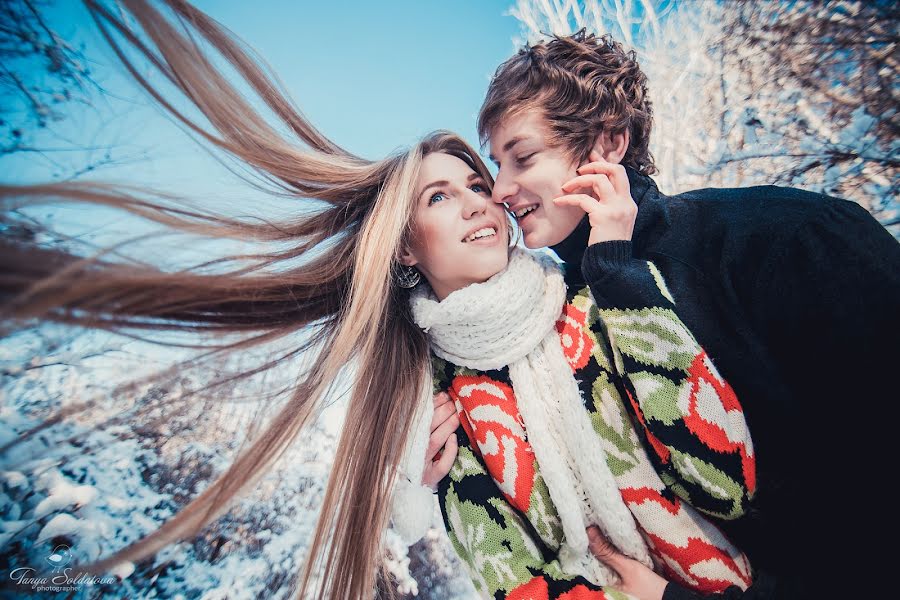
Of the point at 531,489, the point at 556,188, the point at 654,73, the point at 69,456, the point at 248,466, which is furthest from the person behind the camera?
the point at 654,73

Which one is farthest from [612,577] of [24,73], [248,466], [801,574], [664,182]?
[664,182]

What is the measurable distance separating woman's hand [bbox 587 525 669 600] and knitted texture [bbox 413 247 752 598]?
6 cm

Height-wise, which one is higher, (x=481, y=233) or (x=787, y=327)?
(x=481, y=233)

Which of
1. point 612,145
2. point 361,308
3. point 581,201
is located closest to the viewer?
point 581,201

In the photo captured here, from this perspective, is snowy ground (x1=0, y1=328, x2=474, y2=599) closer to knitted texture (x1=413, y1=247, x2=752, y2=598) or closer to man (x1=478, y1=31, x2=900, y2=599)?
knitted texture (x1=413, y1=247, x2=752, y2=598)

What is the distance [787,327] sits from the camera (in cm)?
113

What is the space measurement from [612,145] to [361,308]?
149 centimetres

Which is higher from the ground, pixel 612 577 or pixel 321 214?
pixel 321 214

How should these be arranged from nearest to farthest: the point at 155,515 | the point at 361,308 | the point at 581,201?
the point at 581,201
the point at 361,308
the point at 155,515

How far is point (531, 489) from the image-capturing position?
141 centimetres

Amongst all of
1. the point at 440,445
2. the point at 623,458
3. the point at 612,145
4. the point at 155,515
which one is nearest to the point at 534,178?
the point at 612,145

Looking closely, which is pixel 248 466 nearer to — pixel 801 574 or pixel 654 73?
pixel 801 574

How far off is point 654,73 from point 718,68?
1033 mm

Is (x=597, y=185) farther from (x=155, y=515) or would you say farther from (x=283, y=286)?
(x=155, y=515)
